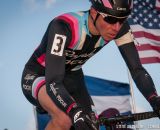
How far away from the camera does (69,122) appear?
428cm

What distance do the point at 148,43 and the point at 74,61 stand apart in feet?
26.2

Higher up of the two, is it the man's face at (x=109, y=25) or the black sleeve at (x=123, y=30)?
the man's face at (x=109, y=25)

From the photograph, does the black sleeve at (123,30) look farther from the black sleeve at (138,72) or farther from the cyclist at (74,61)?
the black sleeve at (138,72)

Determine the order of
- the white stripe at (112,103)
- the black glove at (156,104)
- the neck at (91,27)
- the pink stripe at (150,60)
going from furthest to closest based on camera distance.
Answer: the white stripe at (112,103) → the pink stripe at (150,60) → the neck at (91,27) → the black glove at (156,104)

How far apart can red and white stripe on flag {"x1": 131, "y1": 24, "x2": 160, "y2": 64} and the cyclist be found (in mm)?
7463

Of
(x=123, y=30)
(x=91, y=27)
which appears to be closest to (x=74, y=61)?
(x=91, y=27)

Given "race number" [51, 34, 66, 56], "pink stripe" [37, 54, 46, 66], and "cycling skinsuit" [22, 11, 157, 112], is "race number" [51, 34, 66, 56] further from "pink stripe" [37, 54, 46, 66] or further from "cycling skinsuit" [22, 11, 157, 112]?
"pink stripe" [37, 54, 46, 66]

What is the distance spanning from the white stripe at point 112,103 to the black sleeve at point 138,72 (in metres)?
8.85

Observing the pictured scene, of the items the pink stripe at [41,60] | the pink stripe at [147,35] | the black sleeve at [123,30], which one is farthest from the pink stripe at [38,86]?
the pink stripe at [147,35]

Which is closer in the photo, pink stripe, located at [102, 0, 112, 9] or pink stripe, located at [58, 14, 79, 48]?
pink stripe, located at [102, 0, 112, 9]

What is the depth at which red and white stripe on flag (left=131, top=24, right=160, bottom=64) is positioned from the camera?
12.7 m

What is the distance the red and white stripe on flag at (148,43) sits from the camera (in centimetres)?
1270

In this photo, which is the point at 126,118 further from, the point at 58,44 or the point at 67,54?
the point at 67,54

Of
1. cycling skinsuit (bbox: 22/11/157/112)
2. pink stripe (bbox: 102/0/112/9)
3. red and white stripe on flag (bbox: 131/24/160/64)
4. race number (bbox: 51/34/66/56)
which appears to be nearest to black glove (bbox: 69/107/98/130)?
cycling skinsuit (bbox: 22/11/157/112)
